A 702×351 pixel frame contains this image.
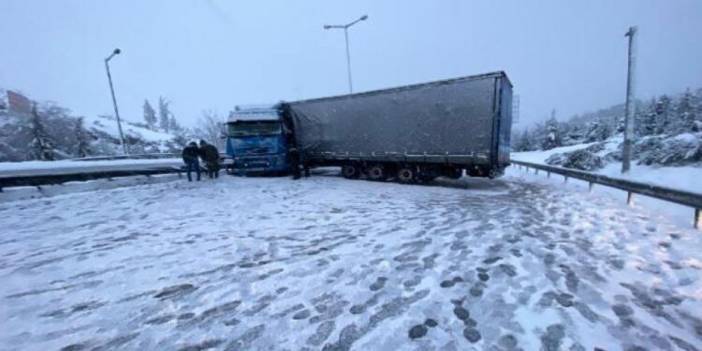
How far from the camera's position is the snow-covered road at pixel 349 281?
259 centimetres

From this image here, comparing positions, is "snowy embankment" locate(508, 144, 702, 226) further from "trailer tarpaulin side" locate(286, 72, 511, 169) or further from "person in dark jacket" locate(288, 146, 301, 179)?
"person in dark jacket" locate(288, 146, 301, 179)

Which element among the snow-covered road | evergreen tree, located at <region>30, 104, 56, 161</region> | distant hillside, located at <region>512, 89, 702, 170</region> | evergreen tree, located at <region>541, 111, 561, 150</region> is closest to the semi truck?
the snow-covered road

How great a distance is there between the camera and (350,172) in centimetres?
1391

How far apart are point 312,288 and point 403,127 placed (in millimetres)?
9307

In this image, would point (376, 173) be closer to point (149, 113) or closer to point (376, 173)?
point (376, 173)

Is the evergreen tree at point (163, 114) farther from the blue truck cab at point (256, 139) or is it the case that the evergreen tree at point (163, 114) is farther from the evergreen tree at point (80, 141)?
the blue truck cab at point (256, 139)

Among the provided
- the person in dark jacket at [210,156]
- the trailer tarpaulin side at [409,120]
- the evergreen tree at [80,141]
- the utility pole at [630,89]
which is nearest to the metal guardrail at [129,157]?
the person in dark jacket at [210,156]

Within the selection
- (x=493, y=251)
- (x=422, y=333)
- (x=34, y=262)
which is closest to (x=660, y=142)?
(x=493, y=251)

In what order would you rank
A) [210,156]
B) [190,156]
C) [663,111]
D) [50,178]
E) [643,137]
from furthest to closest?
[663,111] → [643,137] → [210,156] → [190,156] → [50,178]

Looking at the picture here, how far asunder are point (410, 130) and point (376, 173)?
2441 mm

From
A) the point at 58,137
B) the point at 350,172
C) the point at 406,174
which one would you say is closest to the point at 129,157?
the point at 350,172

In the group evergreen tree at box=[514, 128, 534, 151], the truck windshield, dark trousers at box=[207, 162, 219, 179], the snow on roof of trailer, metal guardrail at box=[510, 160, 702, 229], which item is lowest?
evergreen tree at box=[514, 128, 534, 151]

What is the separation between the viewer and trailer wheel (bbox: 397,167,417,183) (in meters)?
12.2

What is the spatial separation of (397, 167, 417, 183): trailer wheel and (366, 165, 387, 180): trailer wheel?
0.71 metres
